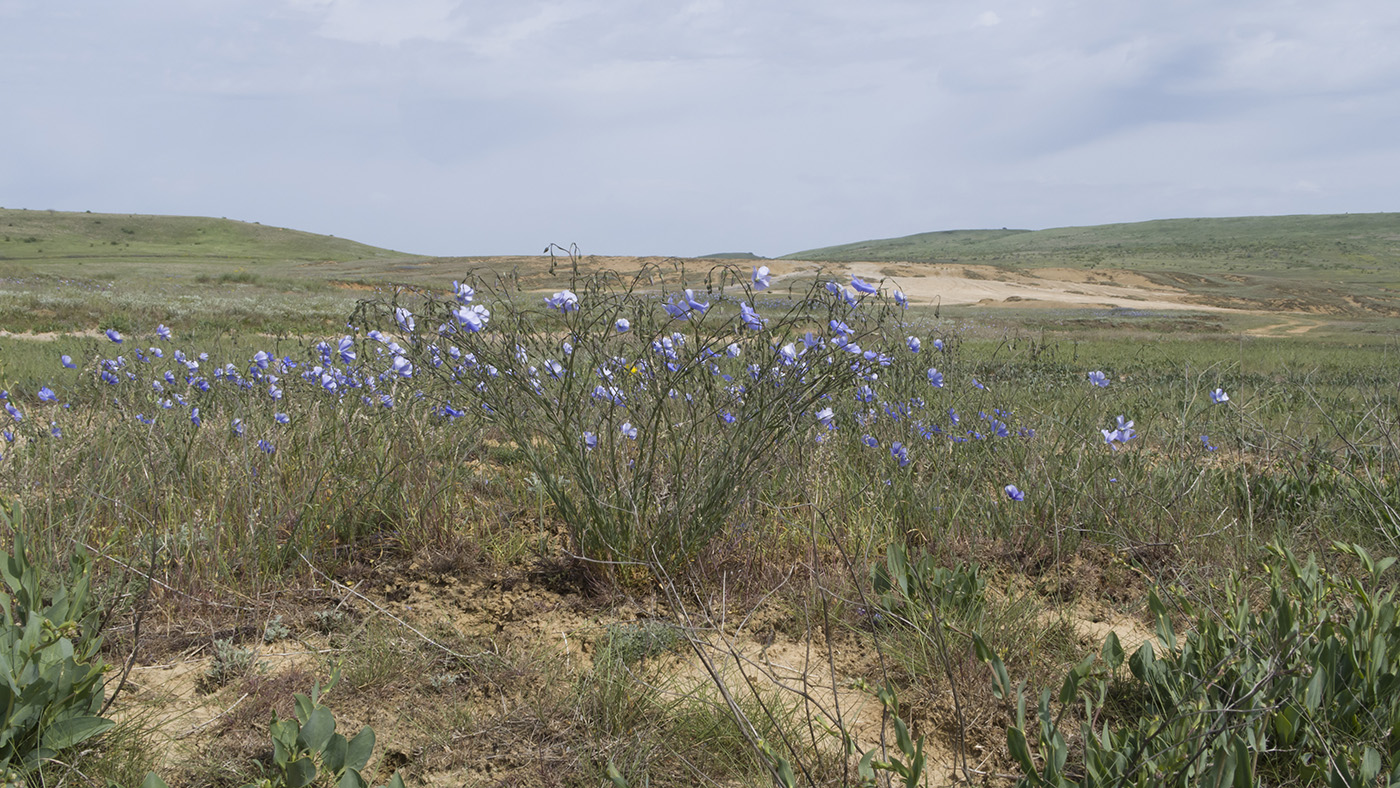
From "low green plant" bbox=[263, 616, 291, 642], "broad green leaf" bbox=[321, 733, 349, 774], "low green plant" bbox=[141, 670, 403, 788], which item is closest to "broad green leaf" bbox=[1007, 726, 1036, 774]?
"low green plant" bbox=[141, 670, 403, 788]

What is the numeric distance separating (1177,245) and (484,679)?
11963 centimetres

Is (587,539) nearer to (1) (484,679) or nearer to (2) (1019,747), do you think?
(1) (484,679)

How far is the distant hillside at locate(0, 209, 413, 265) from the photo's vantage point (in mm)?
73400

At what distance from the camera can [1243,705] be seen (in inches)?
72.7

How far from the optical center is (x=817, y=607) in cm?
272

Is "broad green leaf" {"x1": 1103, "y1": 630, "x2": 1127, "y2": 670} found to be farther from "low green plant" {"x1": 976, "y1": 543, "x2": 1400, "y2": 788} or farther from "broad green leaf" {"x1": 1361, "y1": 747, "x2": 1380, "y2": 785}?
"broad green leaf" {"x1": 1361, "y1": 747, "x2": 1380, "y2": 785}

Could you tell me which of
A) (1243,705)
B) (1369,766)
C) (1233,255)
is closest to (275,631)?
(1243,705)

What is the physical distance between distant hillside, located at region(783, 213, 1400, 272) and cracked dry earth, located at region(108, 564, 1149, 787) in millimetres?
65876

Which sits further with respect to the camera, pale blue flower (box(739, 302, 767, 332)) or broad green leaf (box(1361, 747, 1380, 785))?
pale blue flower (box(739, 302, 767, 332))

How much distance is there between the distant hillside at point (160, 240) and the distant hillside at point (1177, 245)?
57479 millimetres

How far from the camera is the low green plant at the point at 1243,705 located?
5.20ft

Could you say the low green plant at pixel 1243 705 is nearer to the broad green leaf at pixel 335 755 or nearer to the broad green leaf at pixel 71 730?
the broad green leaf at pixel 335 755

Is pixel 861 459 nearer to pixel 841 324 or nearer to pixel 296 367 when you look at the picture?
pixel 841 324

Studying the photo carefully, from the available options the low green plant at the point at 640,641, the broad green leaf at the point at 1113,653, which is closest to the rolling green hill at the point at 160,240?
the low green plant at the point at 640,641
